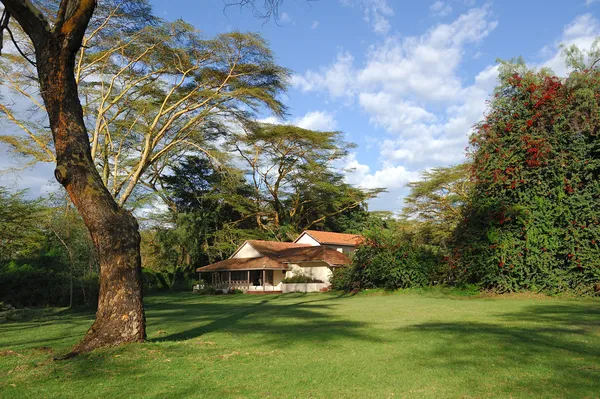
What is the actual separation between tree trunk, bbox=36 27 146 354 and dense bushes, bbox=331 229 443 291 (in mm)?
18397

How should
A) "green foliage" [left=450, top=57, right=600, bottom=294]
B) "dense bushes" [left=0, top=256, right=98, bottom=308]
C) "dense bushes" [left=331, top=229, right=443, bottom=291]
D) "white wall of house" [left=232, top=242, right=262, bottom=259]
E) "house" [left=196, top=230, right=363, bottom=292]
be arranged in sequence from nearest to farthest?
"green foliage" [left=450, top=57, right=600, bottom=294]
"dense bushes" [left=0, top=256, right=98, bottom=308]
"dense bushes" [left=331, top=229, right=443, bottom=291]
"house" [left=196, top=230, right=363, bottom=292]
"white wall of house" [left=232, top=242, right=262, bottom=259]

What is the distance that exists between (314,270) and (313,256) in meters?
1.52

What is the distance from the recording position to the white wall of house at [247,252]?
3825 cm

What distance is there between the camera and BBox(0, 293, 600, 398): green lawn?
16.4 ft

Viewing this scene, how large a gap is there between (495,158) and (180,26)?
1493 cm

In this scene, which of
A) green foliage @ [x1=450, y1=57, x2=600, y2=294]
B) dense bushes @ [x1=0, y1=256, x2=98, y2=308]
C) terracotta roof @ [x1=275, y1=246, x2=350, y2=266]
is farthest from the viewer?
terracotta roof @ [x1=275, y1=246, x2=350, y2=266]

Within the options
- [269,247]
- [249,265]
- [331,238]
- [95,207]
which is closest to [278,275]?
[269,247]

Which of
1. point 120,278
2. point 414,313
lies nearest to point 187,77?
point 414,313

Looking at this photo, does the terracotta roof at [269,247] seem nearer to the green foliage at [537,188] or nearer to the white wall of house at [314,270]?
the white wall of house at [314,270]

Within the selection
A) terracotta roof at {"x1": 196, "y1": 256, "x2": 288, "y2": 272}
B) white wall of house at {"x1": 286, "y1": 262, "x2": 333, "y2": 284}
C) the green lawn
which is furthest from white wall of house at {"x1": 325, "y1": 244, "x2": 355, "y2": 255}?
the green lawn

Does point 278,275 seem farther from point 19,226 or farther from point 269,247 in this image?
point 19,226

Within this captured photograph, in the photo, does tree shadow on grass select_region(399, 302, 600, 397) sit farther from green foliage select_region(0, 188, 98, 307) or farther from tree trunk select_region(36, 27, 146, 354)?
green foliage select_region(0, 188, 98, 307)

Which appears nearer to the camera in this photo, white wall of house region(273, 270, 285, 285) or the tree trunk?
the tree trunk

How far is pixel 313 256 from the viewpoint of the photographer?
34.1 m
